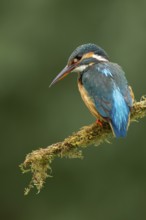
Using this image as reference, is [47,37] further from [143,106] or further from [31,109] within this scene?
[143,106]

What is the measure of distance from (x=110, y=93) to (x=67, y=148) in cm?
69

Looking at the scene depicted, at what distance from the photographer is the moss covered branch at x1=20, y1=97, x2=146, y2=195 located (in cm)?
834

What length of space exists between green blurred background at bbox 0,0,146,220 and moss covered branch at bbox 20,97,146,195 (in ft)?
20.0

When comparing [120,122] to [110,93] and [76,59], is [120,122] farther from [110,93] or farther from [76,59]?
[76,59]

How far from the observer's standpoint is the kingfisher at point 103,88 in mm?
8508

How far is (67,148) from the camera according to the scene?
831cm

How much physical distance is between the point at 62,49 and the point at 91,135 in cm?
708

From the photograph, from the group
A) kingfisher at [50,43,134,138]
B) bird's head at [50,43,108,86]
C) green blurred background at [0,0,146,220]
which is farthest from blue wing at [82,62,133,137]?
green blurred background at [0,0,146,220]

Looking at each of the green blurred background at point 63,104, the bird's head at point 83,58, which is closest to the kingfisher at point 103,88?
the bird's head at point 83,58

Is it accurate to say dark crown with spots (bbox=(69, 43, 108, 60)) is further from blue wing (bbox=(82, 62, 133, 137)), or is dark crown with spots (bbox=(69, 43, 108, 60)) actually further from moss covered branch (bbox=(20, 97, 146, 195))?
moss covered branch (bbox=(20, 97, 146, 195))

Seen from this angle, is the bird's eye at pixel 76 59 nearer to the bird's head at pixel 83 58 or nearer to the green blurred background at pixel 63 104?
the bird's head at pixel 83 58

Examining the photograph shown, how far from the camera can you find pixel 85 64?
30.2 ft

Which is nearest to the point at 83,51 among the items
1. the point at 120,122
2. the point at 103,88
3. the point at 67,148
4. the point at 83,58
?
the point at 83,58

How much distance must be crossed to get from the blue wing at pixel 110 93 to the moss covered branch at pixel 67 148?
0.40 ft
